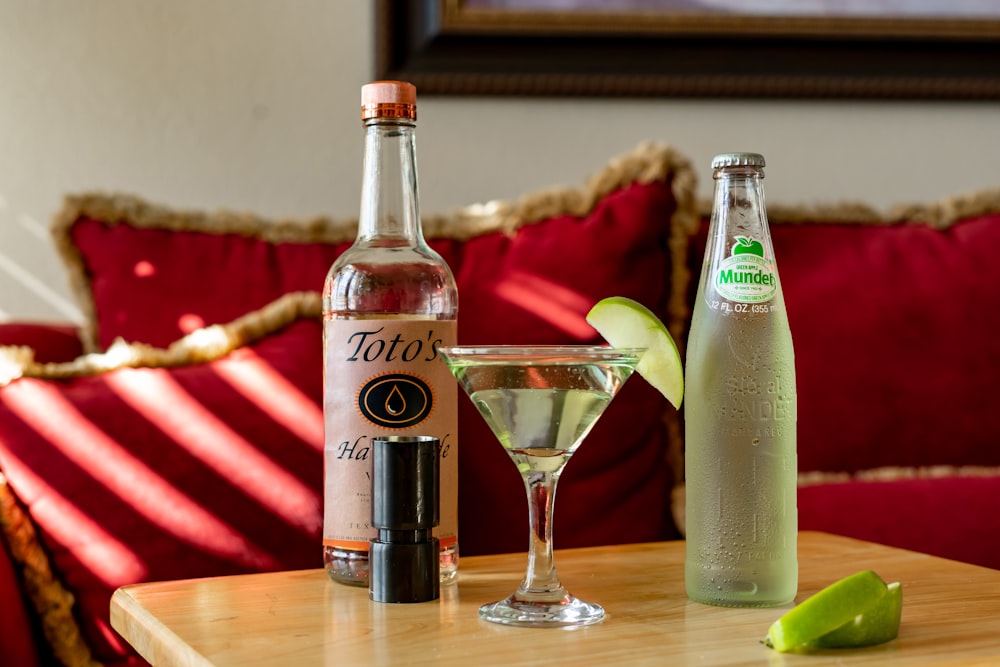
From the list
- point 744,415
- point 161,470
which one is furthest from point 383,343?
point 161,470

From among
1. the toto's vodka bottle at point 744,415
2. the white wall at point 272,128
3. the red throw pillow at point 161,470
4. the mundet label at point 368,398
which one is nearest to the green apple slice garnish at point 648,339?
the toto's vodka bottle at point 744,415

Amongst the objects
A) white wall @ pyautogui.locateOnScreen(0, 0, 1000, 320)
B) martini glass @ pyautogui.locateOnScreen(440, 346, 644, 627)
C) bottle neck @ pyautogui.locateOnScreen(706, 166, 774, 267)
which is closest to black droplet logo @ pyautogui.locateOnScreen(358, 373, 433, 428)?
martini glass @ pyautogui.locateOnScreen(440, 346, 644, 627)

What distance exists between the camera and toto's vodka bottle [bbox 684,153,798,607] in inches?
29.2

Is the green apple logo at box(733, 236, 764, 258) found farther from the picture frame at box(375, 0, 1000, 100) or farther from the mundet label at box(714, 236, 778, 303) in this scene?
the picture frame at box(375, 0, 1000, 100)

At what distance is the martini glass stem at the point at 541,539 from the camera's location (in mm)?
744

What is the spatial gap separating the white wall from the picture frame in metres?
0.03

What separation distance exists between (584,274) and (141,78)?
73 cm

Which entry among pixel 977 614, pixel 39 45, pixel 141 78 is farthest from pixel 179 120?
pixel 977 614

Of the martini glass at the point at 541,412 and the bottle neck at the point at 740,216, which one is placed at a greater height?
the bottle neck at the point at 740,216

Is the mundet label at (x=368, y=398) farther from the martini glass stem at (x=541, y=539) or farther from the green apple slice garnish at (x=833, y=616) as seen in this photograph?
the green apple slice garnish at (x=833, y=616)

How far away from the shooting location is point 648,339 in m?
0.77

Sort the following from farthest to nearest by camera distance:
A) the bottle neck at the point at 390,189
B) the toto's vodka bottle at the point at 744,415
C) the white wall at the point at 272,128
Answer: the white wall at the point at 272,128 → the bottle neck at the point at 390,189 → the toto's vodka bottle at the point at 744,415

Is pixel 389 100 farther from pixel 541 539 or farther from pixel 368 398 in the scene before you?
pixel 541 539

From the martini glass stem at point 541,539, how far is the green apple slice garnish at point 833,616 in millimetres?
155
